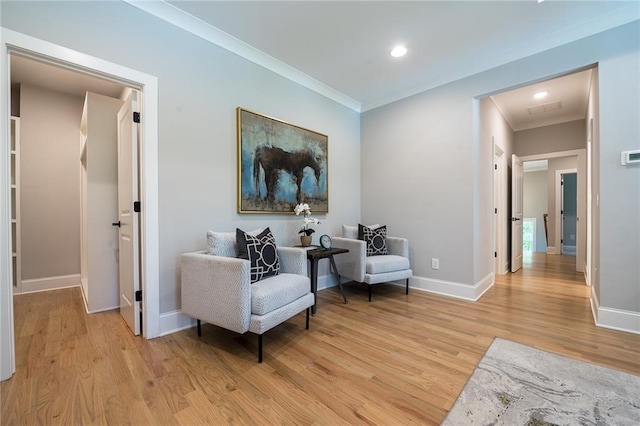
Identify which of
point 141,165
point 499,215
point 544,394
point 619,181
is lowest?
point 544,394

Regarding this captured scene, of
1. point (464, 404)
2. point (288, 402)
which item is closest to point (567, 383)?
point (464, 404)

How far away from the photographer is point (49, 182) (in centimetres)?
349

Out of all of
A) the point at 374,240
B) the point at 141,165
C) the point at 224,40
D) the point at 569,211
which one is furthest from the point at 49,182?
the point at 569,211

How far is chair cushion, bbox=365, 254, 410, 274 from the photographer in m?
2.97

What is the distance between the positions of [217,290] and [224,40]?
88.1 inches

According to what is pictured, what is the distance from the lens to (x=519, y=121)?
478 centimetres

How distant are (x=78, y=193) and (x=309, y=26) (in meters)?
3.78

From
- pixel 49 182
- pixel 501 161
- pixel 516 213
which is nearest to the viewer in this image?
pixel 49 182

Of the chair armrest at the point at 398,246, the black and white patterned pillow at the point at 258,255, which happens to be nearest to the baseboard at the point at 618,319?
the chair armrest at the point at 398,246

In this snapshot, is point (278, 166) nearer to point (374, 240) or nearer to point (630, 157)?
point (374, 240)

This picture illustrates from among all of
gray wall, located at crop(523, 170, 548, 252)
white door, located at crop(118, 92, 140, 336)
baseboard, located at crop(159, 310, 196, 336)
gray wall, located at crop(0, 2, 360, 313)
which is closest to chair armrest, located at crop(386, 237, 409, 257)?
gray wall, located at crop(0, 2, 360, 313)

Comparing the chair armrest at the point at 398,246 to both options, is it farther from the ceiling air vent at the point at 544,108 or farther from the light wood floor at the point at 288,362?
the ceiling air vent at the point at 544,108

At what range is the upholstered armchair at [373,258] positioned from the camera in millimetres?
2959

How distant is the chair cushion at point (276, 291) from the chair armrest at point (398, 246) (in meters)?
1.61
